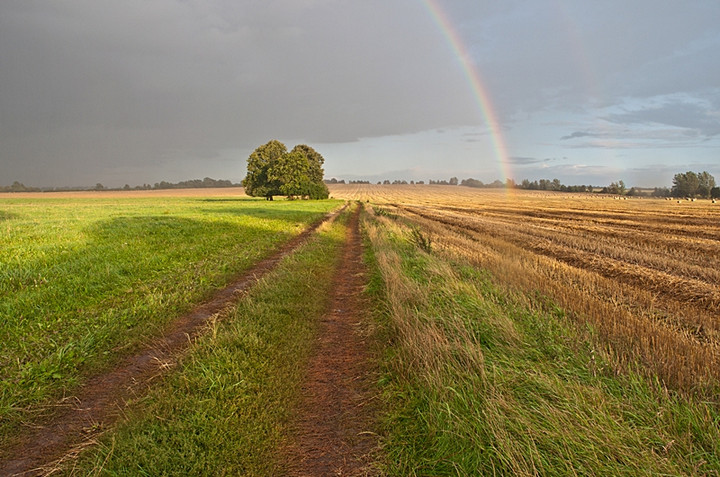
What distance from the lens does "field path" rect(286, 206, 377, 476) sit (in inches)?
115

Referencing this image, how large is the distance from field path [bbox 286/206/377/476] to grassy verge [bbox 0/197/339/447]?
2.94 m

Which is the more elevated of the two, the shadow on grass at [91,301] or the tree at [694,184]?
the tree at [694,184]

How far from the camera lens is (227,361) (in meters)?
4.35

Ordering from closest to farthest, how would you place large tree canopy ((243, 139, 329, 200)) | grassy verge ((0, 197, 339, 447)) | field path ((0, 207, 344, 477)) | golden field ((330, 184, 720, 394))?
field path ((0, 207, 344, 477)) → golden field ((330, 184, 720, 394)) → grassy verge ((0, 197, 339, 447)) → large tree canopy ((243, 139, 329, 200))

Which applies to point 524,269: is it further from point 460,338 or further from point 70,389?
point 70,389

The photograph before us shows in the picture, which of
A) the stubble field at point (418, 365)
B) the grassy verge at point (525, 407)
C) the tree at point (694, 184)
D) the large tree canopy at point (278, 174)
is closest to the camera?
the grassy verge at point (525, 407)

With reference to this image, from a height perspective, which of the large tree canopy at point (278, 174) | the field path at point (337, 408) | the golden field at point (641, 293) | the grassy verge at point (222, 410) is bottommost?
the field path at point (337, 408)

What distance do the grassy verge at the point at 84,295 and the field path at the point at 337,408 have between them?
294 centimetres

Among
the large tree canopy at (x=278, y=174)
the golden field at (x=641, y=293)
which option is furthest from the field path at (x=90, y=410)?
the large tree canopy at (x=278, y=174)

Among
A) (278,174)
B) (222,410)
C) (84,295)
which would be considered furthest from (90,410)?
(278,174)

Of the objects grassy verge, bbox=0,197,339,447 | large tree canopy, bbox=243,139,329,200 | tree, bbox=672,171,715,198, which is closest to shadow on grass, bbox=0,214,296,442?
grassy verge, bbox=0,197,339,447

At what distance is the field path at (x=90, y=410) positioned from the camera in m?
2.92

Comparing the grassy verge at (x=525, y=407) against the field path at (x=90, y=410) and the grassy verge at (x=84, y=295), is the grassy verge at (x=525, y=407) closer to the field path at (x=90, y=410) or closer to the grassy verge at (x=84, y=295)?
the field path at (x=90, y=410)

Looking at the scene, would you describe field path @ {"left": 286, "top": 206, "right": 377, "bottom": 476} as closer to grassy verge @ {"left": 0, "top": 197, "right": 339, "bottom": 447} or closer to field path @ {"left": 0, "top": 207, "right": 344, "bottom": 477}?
field path @ {"left": 0, "top": 207, "right": 344, "bottom": 477}
